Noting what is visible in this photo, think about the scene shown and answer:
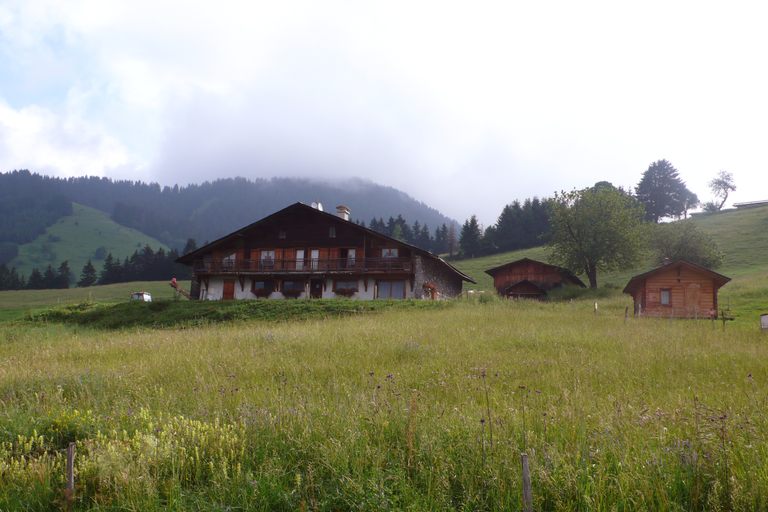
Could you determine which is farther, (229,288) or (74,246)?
(74,246)

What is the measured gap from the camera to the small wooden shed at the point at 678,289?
33906 millimetres

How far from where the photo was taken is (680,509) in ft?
10.6

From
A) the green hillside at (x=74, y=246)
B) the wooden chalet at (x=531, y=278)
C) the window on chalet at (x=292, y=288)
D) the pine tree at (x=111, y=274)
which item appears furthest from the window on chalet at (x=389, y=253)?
the green hillside at (x=74, y=246)

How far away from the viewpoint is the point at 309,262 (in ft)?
141

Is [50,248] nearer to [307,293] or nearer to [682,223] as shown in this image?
[307,293]

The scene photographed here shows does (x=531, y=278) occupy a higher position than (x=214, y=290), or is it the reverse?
(x=531, y=278)

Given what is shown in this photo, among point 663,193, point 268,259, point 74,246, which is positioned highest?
point 663,193

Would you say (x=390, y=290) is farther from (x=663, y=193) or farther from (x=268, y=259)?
(x=663, y=193)

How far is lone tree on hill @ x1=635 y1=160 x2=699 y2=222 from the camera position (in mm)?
96744

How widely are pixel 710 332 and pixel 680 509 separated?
13.4 metres

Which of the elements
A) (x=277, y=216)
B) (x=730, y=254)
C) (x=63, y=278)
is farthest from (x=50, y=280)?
(x=730, y=254)

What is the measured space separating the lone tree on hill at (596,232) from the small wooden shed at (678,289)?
17.5 metres

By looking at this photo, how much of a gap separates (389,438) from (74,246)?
198309mm

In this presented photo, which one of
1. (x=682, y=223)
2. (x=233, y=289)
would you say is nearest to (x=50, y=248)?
(x=233, y=289)
